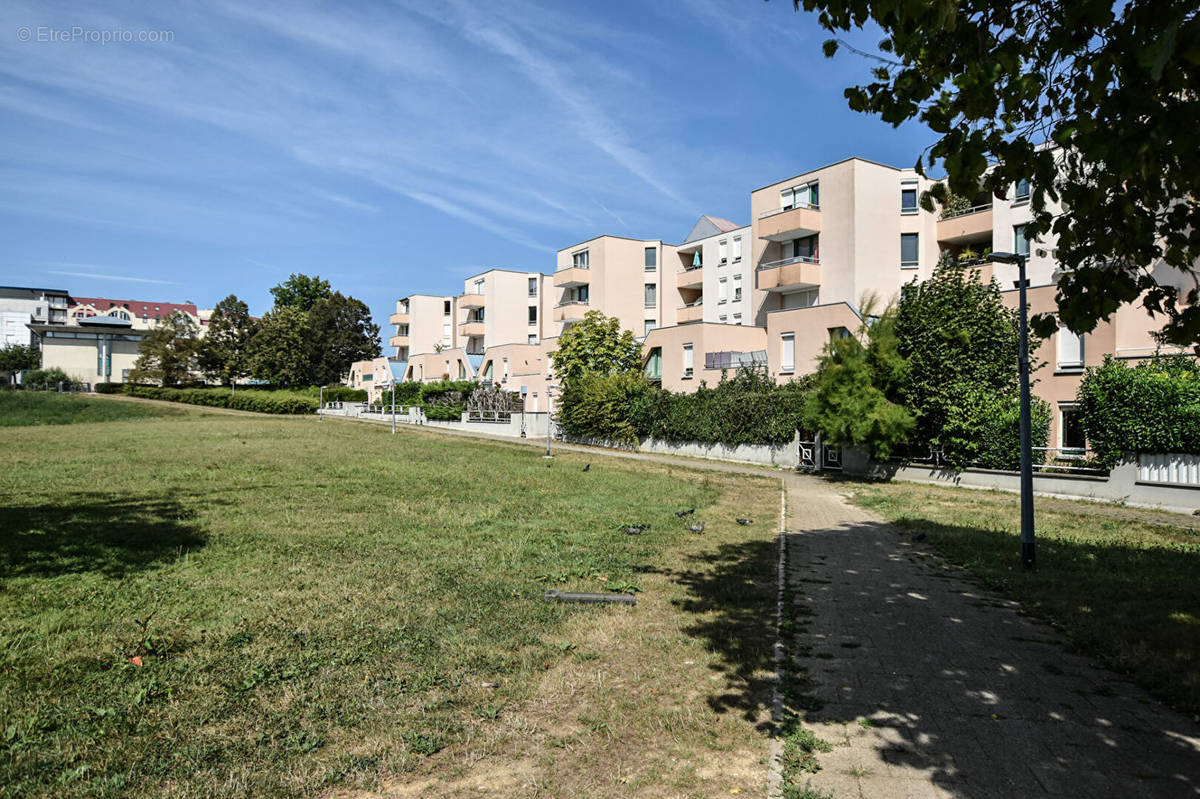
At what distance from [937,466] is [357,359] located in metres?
82.5

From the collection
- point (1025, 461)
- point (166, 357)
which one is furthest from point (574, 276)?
point (166, 357)

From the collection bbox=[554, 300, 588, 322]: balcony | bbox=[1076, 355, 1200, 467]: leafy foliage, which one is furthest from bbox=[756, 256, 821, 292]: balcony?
bbox=[1076, 355, 1200, 467]: leafy foliage

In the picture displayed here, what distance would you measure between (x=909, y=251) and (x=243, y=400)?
60.2 m

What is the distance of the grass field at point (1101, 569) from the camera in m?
6.52

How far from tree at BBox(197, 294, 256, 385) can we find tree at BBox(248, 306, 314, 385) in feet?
5.68

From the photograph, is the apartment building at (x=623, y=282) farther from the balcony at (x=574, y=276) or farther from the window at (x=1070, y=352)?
the window at (x=1070, y=352)

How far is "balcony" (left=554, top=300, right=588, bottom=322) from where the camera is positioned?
5678 centimetres

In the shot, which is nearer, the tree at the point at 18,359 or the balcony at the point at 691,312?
the balcony at the point at 691,312

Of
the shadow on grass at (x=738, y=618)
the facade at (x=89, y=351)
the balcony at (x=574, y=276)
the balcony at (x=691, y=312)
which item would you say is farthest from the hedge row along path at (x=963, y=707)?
the facade at (x=89, y=351)

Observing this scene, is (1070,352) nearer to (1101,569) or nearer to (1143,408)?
(1143,408)

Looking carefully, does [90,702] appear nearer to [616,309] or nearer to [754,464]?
[754,464]

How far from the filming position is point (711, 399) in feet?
115

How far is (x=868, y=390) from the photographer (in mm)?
24281

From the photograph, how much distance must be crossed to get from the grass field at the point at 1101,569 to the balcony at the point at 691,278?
34.7 meters
